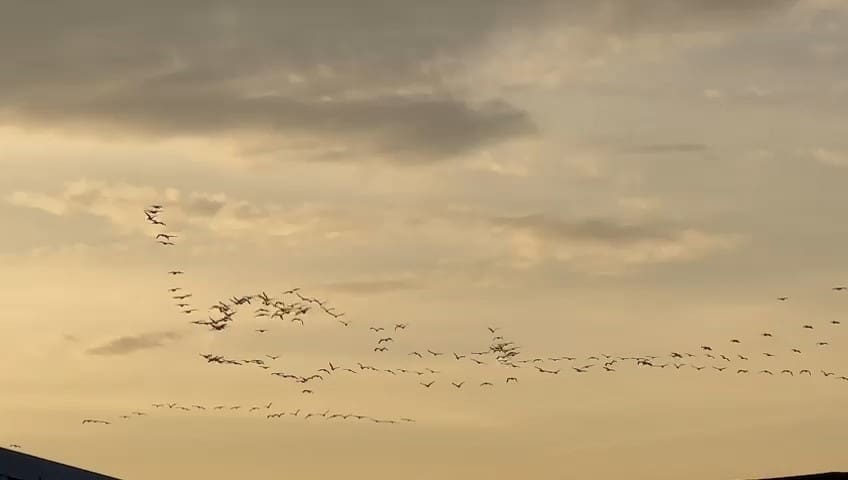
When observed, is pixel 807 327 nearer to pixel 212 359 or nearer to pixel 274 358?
pixel 274 358

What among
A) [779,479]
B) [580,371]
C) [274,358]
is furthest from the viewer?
[779,479]

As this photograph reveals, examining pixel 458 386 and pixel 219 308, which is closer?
pixel 219 308

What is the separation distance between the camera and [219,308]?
7831cm

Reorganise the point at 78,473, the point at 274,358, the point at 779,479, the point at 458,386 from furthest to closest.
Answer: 1. the point at 779,479
2. the point at 78,473
3. the point at 458,386
4. the point at 274,358

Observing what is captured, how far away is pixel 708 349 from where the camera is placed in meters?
72.0

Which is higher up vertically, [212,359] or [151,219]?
[151,219]

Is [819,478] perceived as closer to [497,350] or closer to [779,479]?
[779,479]

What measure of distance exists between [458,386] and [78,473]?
107 ft

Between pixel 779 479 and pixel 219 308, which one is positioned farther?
pixel 779 479

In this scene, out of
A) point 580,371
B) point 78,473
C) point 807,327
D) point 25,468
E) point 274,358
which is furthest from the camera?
point 78,473

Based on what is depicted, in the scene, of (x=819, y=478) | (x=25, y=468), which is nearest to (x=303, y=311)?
(x=25, y=468)

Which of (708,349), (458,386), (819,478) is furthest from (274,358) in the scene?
(819,478)

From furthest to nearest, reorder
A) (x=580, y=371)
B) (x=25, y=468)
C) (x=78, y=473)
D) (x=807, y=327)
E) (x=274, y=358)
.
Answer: (x=78, y=473), (x=25, y=468), (x=580, y=371), (x=274, y=358), (x=807, y=327)

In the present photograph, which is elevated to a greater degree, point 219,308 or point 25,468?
point 219,308
